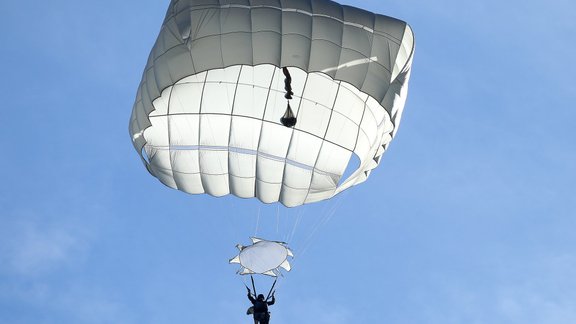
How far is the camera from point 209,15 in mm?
32875

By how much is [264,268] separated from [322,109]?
4044 mm

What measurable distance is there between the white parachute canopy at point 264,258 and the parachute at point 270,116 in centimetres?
115

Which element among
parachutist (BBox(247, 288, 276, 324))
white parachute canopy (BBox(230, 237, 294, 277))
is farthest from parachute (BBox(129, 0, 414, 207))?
parachutist (BBox(247, 288, 276, 324))

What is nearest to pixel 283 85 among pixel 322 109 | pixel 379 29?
pixel 322 109

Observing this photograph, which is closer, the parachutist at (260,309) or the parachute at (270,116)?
the parachute at (270,116)

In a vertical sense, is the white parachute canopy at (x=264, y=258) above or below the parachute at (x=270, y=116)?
below

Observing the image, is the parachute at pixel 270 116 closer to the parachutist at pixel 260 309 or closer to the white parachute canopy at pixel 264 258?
the white parachute canopy at pixel 264 258

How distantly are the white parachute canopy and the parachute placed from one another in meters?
1.15

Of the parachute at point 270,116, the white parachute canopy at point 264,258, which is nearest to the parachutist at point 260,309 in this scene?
the white parachute canopy at point 264,258

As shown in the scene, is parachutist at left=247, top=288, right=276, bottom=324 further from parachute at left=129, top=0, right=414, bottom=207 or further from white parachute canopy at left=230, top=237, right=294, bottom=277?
parachute at left=129, top=0, right=414, bottom=207

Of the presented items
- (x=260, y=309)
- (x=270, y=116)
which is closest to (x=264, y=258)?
(x=260, y=309)

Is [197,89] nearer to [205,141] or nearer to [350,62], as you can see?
[205,141]

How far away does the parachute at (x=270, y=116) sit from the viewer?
33250 mm

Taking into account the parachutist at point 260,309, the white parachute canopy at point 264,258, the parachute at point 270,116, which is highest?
the parachute at point 270,116
